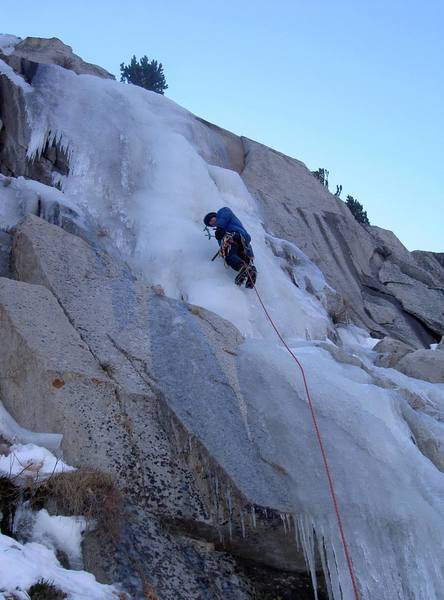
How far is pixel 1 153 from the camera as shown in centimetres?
1055

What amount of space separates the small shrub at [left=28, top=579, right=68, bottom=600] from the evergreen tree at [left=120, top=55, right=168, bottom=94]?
17.7 m

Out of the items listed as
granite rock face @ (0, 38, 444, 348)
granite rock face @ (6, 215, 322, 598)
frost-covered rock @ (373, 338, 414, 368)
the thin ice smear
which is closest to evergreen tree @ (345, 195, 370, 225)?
granite rock face @ (0, 38, 444, 348)

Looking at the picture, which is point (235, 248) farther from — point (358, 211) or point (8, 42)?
Answer: point (358, 211)

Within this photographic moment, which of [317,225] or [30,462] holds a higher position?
[317,225]

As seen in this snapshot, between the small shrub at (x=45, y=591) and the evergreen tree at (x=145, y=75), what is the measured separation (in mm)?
17678

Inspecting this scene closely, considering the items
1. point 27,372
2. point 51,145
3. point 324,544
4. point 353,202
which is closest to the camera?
point 324,544

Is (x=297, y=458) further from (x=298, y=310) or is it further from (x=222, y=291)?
(x=298, y=310)

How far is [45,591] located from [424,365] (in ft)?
21.7

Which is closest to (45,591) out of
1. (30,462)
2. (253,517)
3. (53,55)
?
(30,462)

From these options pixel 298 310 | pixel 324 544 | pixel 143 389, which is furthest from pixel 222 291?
pixel 324 544

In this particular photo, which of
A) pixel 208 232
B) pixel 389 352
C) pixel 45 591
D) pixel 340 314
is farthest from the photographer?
pixel 340 314

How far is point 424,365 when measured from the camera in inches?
355

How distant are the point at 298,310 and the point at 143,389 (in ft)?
15.5

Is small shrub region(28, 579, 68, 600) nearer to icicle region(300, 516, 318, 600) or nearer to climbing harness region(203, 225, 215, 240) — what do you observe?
icicle region(300, 516, 318, 600)
